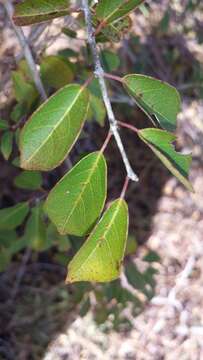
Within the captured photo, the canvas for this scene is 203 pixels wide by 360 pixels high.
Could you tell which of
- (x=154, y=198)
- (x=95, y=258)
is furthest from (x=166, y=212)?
(x=95, y=258)

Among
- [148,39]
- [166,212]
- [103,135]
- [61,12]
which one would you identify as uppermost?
[61,12]

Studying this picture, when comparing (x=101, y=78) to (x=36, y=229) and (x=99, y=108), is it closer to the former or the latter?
(x=99, y=108)

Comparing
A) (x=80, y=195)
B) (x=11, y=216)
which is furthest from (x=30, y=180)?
(x=80, y=195)

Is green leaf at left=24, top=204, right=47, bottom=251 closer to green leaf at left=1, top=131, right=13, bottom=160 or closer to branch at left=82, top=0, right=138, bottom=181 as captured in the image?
green leaf at left=1, top=131, right=13, bottom=160

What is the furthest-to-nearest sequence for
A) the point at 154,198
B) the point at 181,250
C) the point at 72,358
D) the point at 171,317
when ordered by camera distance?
the point at 154,198, the point at 181,250, the point at 171,317, the point at 72,358

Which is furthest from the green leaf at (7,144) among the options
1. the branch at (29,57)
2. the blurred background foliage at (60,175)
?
the branch at (29,57)

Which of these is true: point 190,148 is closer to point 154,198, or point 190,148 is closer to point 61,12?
point 154,198
